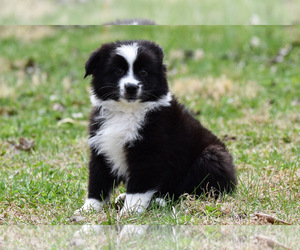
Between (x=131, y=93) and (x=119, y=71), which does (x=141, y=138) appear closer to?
(x=131, y=93)

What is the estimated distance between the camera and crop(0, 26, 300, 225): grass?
12.5ft

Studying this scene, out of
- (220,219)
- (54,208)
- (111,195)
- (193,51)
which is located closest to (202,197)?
(220,219)

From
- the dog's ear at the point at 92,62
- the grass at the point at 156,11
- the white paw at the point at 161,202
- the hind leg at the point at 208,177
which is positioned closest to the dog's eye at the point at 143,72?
the dog's ear at the point at 92,62

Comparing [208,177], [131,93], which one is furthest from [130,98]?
[208,177]

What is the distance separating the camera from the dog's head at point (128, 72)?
12.7ft

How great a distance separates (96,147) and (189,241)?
1.54 m

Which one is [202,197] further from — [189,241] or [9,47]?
[9,47]

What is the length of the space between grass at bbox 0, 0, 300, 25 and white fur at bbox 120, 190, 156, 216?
131 cm

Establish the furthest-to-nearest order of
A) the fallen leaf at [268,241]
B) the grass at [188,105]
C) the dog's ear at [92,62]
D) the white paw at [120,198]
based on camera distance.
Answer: the white paw at [120,198]
the dog's ear at [92,62]
the grass at [188,105]
the fallen leaf at [268,241]

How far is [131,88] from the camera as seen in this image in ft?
12.5

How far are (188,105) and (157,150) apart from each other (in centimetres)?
393

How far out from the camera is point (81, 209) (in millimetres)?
3811

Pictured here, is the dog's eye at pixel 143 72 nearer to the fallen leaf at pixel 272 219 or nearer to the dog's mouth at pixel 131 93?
the dog's mouth at pixel 131 93

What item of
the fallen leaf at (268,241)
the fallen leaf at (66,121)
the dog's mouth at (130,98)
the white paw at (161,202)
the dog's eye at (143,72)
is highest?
the dog's eye at (143,72)
